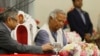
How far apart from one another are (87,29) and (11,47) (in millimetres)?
2357

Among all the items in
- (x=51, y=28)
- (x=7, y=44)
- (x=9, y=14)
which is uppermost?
(x=9, y=14)

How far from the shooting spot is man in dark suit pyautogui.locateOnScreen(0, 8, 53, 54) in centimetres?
222

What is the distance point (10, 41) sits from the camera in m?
2.23

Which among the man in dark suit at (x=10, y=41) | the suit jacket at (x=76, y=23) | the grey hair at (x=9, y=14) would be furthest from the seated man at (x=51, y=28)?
the suit jacket at (x=76, y=23)

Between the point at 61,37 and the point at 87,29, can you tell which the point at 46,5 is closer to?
the point at 87,29

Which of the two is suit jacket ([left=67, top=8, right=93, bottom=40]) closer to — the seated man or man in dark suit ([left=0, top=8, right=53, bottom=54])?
the seated man

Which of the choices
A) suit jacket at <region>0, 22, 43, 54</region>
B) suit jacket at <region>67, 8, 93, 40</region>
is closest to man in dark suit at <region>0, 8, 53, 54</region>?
suit jacket at <region>0, 22, 43, 54</region>

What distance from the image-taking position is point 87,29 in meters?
4.43

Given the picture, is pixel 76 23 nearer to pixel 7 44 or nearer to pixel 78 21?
pixel 78 21

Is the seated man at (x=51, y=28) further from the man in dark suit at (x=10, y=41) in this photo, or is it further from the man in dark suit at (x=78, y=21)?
the man in dark suit at (x=78, y=21)

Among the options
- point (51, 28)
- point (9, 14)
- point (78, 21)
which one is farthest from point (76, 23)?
point (9, 14)

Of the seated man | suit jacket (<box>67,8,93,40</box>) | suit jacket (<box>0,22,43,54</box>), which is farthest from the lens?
suit jacket (<box>67,8,93,40</box>)

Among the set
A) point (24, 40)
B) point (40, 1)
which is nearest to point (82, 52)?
point (24, 40)

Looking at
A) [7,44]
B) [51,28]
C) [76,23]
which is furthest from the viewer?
[76,23]
